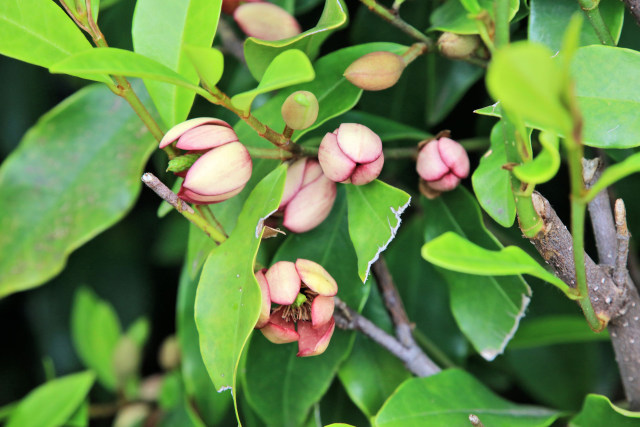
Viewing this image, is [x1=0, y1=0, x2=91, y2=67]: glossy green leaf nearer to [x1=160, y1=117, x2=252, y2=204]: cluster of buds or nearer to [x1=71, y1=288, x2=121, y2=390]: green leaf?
[x1=160, y1=117, x2=252, y2=204]: cluster of buds

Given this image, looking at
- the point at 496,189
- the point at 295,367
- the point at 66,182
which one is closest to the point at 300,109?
the point at 496,189

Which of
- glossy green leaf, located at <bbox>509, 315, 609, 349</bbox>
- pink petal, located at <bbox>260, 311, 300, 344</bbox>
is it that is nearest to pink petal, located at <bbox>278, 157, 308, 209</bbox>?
pink petal, located at <bbox>260, 311, 300, 344</bbox>

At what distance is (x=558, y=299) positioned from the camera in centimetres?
87

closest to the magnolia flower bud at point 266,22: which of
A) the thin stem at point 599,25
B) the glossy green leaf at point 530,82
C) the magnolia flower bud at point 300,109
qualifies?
the magnolia flower bud at point 300,109

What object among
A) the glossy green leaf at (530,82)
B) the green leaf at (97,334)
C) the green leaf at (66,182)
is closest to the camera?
the glossy green leaf at (530,82)

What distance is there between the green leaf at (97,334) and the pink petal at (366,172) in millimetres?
583

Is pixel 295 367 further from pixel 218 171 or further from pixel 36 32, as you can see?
pixel 36 32

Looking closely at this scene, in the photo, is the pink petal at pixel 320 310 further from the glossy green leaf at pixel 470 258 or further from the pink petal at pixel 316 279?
the glossy green leaf at pixel 470 258

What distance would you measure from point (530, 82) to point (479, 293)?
34 cm

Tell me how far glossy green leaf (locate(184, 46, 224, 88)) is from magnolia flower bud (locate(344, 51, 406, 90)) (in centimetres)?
13

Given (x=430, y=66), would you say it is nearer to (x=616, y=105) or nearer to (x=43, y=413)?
(x=616, y=105)

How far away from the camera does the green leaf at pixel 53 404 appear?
2.34 feet

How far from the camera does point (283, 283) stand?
465mm

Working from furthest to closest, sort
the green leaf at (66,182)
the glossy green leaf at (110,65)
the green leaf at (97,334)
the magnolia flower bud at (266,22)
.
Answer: the green leaf at (97,334)
the green leaf at (66,182)
the magnolia flower bud at (266,22)
the glossy green leaf at (110,65)
